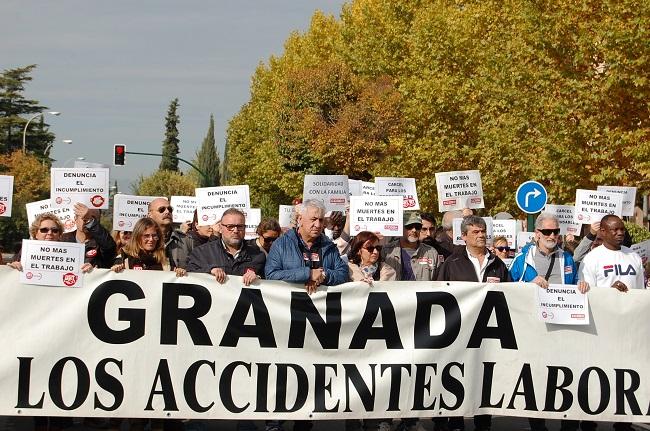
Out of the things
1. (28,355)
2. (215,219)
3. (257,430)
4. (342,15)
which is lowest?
(257,430)

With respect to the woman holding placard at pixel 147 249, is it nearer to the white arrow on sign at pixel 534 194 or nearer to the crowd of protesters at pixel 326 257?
the crowd of protesters at pixel 326 257

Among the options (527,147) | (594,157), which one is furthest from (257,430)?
(527,147)

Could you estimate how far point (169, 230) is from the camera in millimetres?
11289

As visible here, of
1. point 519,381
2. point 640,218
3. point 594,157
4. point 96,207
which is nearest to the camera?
point 519,381

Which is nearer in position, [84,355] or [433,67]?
[84,355]

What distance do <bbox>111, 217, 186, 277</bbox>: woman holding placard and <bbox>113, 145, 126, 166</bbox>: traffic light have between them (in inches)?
1710

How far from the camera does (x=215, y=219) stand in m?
11.6

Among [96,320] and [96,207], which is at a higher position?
[96,207]

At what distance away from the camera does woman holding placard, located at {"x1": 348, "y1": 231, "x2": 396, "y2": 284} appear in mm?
10047

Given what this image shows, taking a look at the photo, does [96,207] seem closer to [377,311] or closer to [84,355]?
[84,355]

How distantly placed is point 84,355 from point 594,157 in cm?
1845

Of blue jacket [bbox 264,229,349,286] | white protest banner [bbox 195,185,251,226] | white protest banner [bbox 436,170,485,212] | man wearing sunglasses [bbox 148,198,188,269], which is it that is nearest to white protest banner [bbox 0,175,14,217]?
man wearing sunglasses [bbox 148,198,188,269]

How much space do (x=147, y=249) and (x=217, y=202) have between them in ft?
7.64

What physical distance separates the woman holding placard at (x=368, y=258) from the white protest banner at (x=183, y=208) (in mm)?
5223
